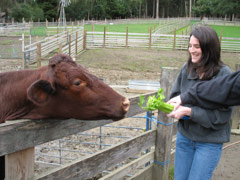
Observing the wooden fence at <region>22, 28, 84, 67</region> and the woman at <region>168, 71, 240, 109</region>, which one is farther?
the wooden fence at <region>22, 28, 84, 67</region>

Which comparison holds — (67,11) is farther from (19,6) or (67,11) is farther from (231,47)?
(231,47)

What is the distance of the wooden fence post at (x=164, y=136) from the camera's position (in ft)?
10.2

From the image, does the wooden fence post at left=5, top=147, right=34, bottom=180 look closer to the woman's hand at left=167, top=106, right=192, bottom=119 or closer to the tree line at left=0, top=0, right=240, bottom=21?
the woman's hand at left=167, top=106, right=192, bottom=119

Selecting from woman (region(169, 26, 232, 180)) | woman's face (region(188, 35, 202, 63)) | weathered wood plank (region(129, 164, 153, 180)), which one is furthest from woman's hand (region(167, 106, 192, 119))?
weathered wood plank (region(129, 164, 153, 180))

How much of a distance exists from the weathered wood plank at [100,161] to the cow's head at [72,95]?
0.47 metres

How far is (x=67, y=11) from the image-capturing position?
73875mm

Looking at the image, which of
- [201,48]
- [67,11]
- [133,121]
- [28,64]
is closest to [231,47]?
[28,64]

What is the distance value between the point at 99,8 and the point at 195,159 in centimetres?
7496

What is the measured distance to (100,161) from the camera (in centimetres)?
247

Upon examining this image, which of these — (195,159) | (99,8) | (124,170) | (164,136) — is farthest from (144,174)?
(99,8)

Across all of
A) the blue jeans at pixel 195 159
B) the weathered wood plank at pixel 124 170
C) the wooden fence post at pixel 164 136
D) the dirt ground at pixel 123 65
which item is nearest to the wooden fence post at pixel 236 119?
the dirt ground at pixel 123 65

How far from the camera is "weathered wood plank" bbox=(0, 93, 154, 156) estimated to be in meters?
1.60

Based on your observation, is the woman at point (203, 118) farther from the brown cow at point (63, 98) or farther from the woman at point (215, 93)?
the brown cow at point (63, 98)

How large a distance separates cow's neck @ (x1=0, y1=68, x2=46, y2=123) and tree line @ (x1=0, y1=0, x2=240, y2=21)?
53886 mm
